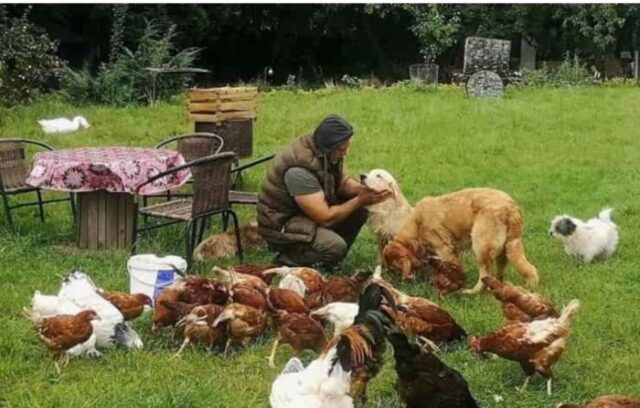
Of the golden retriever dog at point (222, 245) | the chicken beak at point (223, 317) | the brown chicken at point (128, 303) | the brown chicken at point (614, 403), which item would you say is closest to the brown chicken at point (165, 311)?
the brown chicken at point (128, 303)

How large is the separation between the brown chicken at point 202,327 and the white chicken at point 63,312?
1.62ft

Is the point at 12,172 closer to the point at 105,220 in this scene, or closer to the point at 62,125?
the point at 105,220

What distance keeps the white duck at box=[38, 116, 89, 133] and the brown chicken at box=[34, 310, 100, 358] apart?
928cm

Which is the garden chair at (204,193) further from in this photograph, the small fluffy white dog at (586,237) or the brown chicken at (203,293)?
the small fluffy white dog at (586,237)

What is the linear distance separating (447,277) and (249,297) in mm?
1670

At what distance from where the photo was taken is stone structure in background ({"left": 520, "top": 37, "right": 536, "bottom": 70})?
30.6 metres

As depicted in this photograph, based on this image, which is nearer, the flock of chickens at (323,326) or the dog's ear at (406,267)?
the flock of chickens at (323,326)

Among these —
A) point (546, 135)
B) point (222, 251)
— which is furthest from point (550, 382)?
point (546, 135)

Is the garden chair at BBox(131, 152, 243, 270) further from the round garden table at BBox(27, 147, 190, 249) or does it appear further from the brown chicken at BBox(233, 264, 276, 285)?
the brown chicken at BBox(233, 264, 276, 285)

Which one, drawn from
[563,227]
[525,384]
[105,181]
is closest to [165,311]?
[525,384]

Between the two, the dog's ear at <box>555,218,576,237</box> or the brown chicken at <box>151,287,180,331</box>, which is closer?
the brown chicken at <box>151,287,180,331</box>

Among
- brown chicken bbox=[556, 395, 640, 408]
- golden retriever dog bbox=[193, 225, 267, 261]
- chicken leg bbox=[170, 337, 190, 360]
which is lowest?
chicken leg bbox=[170, 337, 190, 360]

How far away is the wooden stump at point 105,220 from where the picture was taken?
8.18 m

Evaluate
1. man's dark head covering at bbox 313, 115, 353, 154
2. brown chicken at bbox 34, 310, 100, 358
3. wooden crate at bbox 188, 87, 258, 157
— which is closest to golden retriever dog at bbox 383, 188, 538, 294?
man's dark head covering at bbox 313, 115, 353, 154
